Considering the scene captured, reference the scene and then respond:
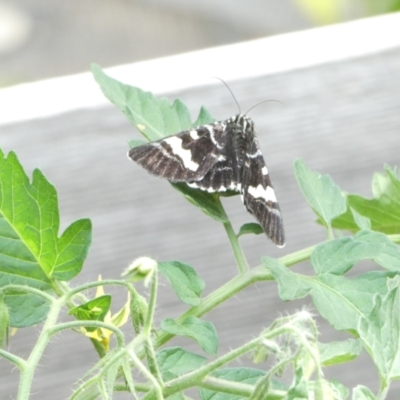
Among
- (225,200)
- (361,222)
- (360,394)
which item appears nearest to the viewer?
(360,394)

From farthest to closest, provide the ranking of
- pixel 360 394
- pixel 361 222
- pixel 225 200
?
pixel 225 200 < pixel 361 222 < pixel 360 394

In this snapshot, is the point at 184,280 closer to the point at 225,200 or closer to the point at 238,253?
the point at 238,253

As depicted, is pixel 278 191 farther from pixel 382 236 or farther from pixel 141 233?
pixel 382 236

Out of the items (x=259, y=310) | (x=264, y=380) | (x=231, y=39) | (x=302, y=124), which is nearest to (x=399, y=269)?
(x=264, y=380)

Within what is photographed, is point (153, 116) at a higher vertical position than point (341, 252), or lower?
higher

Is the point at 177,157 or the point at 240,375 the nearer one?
the point at 240,375

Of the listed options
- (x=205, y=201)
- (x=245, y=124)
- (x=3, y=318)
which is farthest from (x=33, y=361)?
(x=245, y=124)
